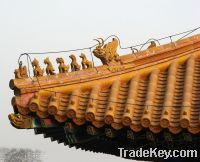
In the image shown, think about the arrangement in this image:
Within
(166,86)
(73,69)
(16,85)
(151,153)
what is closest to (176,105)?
(166,86)

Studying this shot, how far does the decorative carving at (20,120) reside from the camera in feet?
19.1

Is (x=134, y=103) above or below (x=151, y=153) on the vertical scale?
above

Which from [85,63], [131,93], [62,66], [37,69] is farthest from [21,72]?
[131,93]

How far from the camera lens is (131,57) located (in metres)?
6.63

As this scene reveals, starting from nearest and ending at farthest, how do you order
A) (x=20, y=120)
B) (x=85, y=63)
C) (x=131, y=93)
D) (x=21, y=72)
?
1. (x=20, y=120)
2. (x=21, y=72)
3. (x=131, y=93)
4. (x=85, y=63)

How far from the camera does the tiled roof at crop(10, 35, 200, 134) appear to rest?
5621 mm

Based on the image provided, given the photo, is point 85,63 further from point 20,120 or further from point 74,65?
point 20,120

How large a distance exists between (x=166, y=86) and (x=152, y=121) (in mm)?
924

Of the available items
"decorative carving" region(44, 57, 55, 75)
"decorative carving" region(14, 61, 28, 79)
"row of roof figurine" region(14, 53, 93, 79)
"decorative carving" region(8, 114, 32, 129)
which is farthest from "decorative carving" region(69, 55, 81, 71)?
"decorative carving" region(8, 114, 32, 129)

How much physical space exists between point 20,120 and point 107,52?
4.93 feet

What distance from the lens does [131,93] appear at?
6.17 metres

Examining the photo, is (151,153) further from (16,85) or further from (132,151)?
(16,85)

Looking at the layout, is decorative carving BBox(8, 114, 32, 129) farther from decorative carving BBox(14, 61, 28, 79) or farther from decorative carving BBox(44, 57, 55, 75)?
decorative carving BBox(44, 57, 55, 75)

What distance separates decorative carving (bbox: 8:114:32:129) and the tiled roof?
0.32 feet
